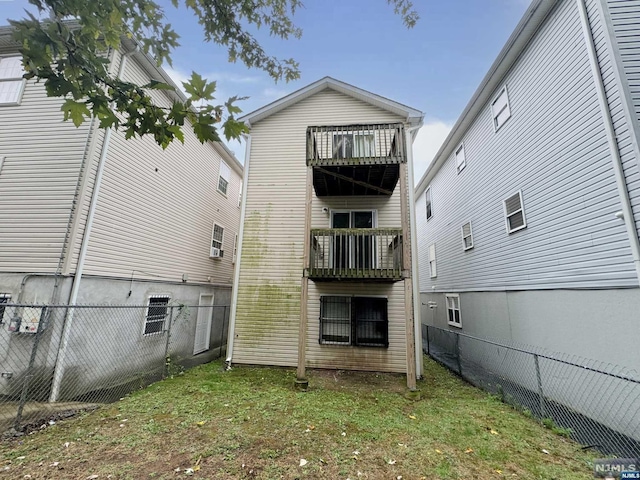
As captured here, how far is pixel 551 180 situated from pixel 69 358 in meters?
11.4

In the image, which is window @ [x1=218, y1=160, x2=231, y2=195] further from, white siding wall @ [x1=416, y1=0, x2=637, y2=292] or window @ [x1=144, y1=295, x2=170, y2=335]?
white siding wall @ [x1=416, y1=0, x2=637, y2=292]

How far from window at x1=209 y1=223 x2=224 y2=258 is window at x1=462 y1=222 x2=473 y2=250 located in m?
10.1

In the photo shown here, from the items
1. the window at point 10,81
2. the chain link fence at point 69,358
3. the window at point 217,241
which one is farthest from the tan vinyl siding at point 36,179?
the window at point 217,241

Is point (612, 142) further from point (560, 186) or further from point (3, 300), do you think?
point (3, 300)

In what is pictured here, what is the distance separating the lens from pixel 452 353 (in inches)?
400

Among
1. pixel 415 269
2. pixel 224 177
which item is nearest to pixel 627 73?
pixel 415 269

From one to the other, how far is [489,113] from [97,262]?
12.0m

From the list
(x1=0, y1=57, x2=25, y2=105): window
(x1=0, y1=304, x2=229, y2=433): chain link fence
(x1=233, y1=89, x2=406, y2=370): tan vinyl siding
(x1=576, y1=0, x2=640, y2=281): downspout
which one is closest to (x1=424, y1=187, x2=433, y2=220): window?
(x1=233, y1=89, x2=406, y2=370): tan vinyl siding

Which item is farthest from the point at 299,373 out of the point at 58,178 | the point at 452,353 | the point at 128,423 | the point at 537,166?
the point at 537,166

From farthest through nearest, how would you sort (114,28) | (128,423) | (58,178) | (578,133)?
(58,178)
(578,133)
(128,423)
(114,28)

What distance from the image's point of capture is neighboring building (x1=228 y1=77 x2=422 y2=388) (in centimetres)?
722

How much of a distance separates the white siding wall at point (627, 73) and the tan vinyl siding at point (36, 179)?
35.9 feet

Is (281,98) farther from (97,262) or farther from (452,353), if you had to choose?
(452,353)

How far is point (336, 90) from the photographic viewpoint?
9.88 m
